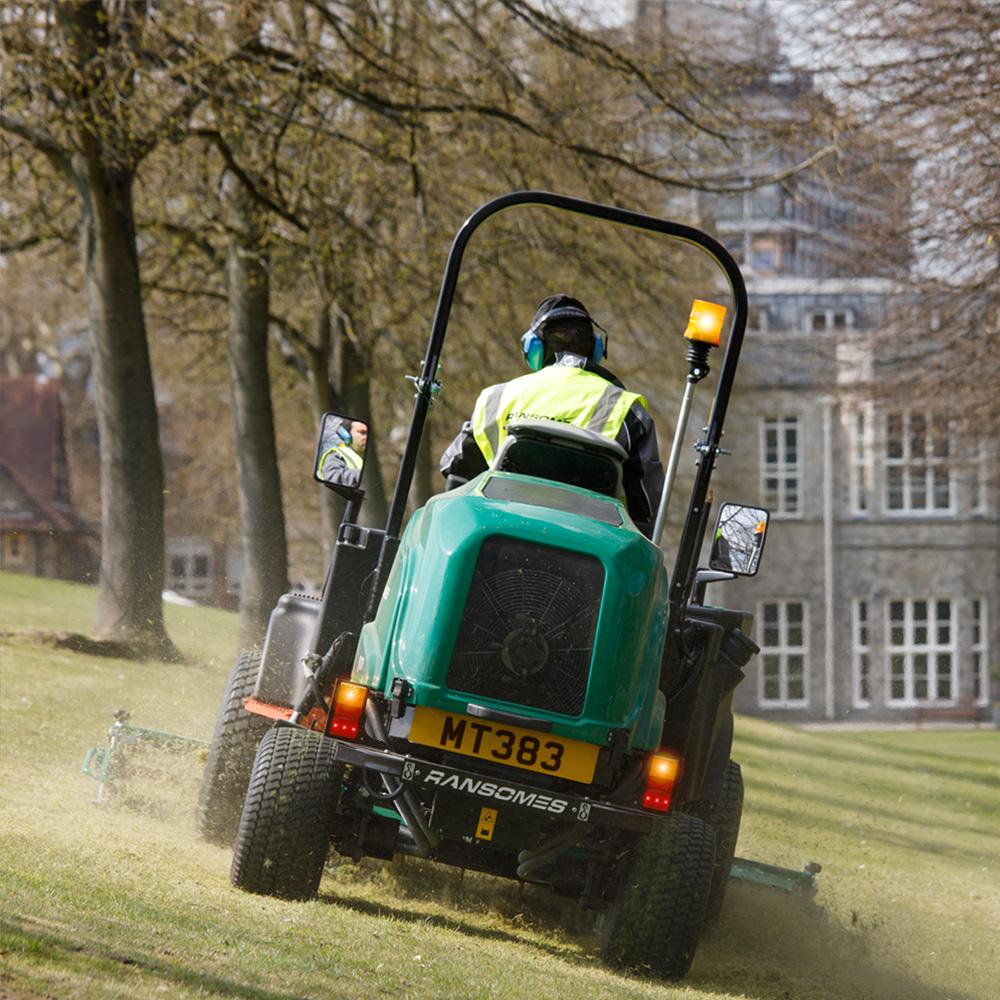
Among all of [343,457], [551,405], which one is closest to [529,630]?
[551,405]

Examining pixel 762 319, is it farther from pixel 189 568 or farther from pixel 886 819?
pixel 886 819

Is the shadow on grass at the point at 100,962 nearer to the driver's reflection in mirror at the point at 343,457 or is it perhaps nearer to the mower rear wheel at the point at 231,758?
the driver's reflection in mirror at the point at 343,457

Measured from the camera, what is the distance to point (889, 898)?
37.3 ft

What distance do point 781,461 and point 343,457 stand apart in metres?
45.9

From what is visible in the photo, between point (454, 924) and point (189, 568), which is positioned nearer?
point (454, 924)

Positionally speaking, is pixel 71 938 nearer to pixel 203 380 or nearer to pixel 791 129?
pixel 791 129

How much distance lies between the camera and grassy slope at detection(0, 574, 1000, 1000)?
584 cm

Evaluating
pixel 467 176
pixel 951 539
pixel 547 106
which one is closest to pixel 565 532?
pixel 547 106

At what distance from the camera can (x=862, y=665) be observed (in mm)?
51656

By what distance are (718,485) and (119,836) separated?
3049 cm

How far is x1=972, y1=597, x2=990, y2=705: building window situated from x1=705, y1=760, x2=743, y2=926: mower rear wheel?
4423 centimetres

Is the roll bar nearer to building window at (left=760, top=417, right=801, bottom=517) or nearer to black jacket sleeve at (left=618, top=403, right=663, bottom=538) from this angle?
black jacket sleeve at (left=618, top=403, right=663, bottom=538)

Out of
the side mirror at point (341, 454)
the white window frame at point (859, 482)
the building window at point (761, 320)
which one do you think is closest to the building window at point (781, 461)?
the white window frame at point (859, 482)

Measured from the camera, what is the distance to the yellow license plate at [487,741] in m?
6.86
